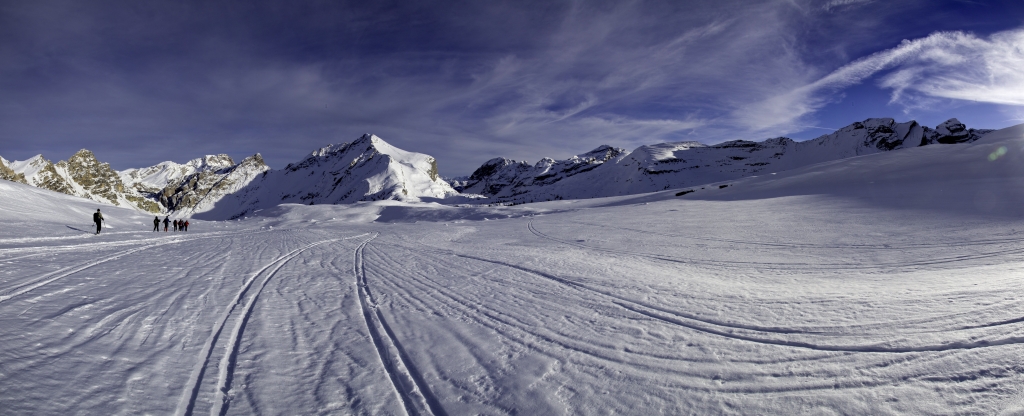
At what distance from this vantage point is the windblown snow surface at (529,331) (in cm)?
316

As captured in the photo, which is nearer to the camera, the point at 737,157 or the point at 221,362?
the point at 221,362

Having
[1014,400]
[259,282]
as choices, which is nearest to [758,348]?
[1014,400]

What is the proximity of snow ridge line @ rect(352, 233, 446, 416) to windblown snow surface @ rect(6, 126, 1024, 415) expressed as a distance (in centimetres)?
2

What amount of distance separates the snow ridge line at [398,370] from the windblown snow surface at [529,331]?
0.02m

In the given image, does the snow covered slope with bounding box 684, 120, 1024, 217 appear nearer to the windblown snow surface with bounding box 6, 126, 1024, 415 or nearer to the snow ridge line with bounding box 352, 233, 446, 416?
the windblown snow surface with bounding box 6, 126, 1024, 415

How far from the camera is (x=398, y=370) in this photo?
3779 mm

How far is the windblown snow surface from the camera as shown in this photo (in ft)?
10.4

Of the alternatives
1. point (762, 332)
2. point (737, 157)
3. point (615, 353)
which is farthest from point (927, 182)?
point (737, 157)

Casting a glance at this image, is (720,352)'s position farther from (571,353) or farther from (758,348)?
(571,353)

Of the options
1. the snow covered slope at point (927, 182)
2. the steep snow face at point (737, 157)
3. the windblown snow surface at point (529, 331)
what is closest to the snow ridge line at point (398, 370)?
the windblown snow surface at point (529, 331)

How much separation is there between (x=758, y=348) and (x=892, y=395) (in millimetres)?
1111

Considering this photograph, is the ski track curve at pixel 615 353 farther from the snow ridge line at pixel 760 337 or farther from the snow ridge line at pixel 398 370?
the snow ridge line at pixel 398 370

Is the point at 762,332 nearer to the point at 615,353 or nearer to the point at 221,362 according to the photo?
the point at 615,353

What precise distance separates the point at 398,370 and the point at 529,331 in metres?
1.70
